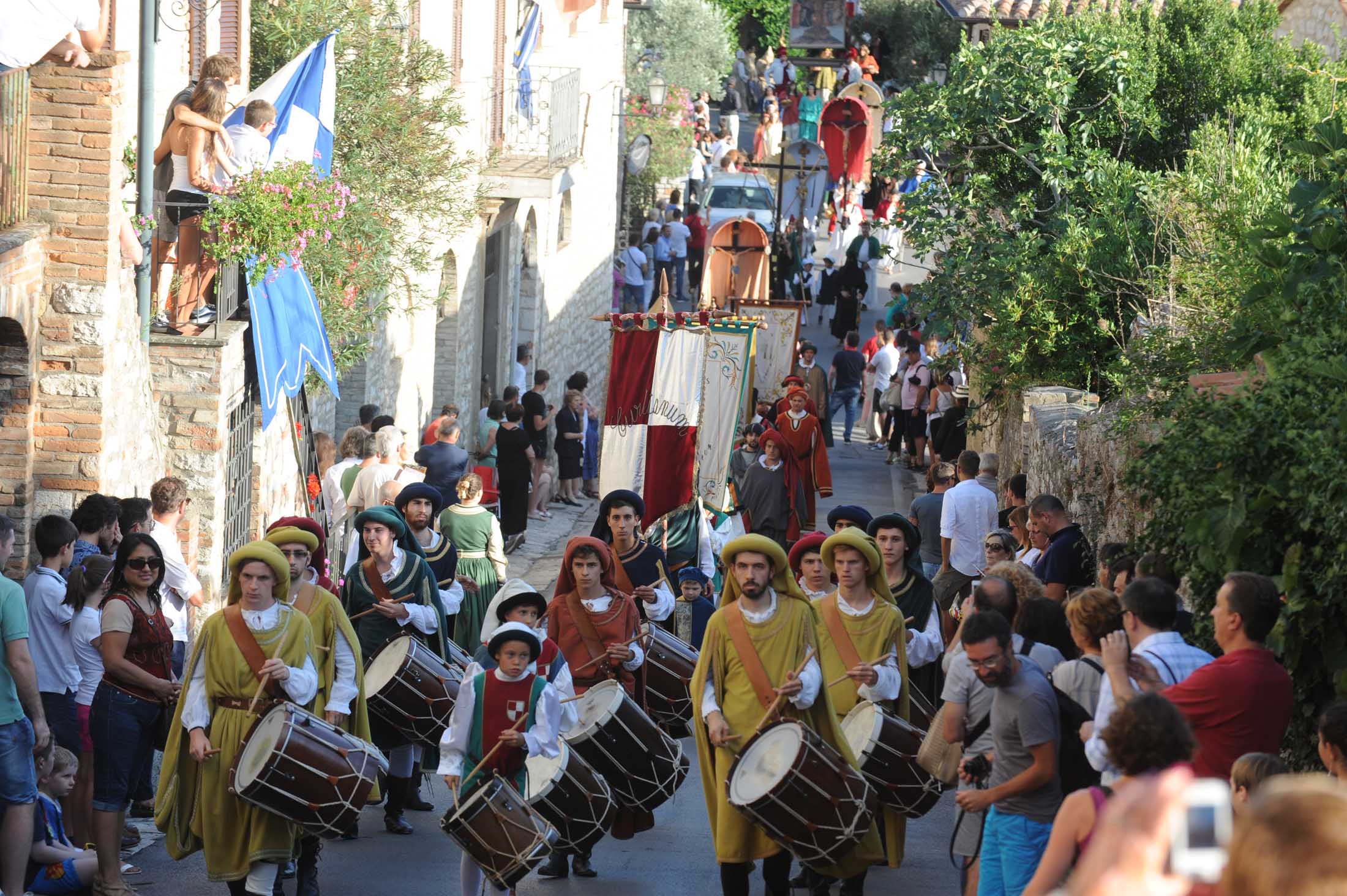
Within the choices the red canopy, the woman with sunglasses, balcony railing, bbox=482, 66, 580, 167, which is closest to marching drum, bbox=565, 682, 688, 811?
the woman with sunglasses

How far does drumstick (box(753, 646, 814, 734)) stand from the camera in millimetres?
7648

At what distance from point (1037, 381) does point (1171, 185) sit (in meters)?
2.38

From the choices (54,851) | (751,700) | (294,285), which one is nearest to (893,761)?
(751,700)

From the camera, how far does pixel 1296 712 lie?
7.18m

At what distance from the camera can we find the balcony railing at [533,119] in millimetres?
21719

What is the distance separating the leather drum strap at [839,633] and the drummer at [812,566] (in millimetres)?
478

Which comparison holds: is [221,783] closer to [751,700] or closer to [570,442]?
[751,700]

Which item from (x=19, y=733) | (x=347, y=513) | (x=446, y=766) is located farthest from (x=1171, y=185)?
(x=19, y=733)

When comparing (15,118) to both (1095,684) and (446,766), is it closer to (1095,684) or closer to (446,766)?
(446,766)

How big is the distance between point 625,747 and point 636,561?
1899 millimetres

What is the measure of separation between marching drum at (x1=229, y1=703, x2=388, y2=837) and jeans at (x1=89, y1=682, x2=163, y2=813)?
63cm

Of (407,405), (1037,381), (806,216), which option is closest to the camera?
(1037,381)

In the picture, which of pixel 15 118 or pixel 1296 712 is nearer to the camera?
pixel 1296 712

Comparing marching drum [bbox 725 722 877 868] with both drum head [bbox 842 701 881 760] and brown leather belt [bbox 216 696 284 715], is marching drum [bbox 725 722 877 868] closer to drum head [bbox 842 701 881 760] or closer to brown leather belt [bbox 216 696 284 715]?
drum head [bbox 842 701 881 760]
